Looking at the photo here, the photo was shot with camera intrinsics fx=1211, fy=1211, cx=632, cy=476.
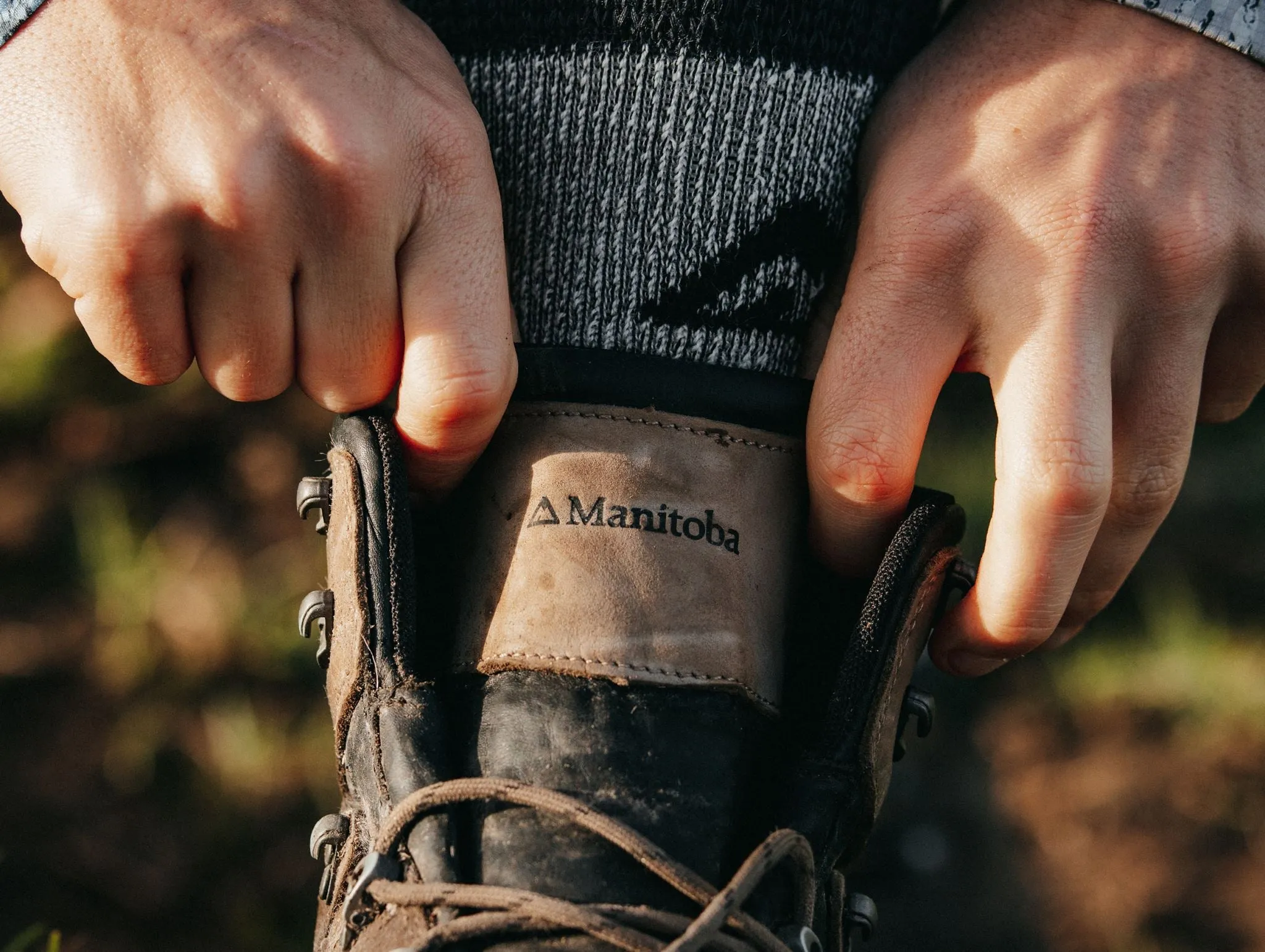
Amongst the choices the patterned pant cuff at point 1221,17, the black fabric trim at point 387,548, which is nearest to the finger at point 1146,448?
the patterned pant cuff at point 1221,17

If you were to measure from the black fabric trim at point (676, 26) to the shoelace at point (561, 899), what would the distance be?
1.93ft

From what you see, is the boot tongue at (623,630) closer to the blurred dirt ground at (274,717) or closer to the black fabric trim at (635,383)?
the black fabric trim at (635,383)

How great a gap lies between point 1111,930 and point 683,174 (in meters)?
1.11

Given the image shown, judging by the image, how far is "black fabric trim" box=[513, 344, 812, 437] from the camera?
0.96 m

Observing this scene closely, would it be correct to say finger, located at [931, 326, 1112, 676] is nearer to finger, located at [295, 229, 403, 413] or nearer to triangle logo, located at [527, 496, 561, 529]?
triangle logo, located at [527, 496, 561, 529]

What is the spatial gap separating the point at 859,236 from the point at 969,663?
1.27ft

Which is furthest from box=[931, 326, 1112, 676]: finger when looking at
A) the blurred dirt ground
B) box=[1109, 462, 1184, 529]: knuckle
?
the blurred dirt ground

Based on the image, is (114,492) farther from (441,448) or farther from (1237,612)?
(1237,612)

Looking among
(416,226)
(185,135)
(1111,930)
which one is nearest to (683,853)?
(416,226)

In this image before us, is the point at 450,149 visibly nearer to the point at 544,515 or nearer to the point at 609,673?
the point at 544,515

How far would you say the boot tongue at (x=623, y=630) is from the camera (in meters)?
0.86

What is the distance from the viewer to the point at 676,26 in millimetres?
972

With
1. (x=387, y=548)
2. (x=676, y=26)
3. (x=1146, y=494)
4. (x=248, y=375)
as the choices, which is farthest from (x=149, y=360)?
(x=1146, y=494)

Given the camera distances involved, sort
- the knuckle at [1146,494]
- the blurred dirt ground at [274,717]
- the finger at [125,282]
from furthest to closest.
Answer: the blurred dirt ground at [274,717] → the knuckle at [1146,494] → the finger at [125,282]
